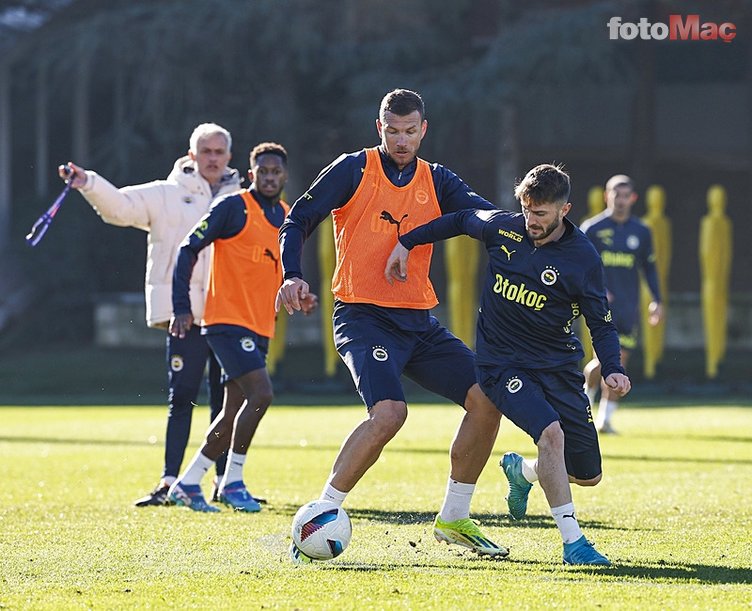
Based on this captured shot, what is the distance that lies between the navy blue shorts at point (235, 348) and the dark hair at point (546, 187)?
3013 millimetres

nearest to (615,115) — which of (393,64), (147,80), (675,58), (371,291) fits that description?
(675,58)

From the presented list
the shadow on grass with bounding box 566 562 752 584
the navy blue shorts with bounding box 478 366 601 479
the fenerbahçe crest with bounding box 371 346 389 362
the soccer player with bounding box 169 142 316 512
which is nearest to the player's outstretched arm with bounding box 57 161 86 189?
the soccer player with bounding box 169 142 316 512

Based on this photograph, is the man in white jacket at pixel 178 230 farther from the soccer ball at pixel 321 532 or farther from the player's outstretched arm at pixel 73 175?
the soccer ball at pixel 321 532

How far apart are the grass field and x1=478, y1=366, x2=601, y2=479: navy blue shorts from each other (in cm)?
47

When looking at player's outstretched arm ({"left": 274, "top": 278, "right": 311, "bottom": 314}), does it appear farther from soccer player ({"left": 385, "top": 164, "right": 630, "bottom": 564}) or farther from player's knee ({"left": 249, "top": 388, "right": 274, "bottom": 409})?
player's knee ({"left": 249, "top": 388, "right": 274, "bottom": 409})

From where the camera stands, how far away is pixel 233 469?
9.64 m

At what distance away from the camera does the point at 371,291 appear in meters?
7.38

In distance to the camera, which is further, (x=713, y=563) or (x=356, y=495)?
(x=356, y=495)

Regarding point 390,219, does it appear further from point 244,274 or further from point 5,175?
point 5,175

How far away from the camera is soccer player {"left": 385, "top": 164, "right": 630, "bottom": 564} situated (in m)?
6.98

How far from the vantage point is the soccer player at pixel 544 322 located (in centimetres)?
698

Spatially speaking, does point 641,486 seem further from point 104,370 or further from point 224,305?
point 104,370

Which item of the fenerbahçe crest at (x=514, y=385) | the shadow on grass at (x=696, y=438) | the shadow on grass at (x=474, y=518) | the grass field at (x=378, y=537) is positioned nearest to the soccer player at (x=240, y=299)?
the grass field at (x=378, y=537)

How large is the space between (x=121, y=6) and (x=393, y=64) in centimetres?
686
